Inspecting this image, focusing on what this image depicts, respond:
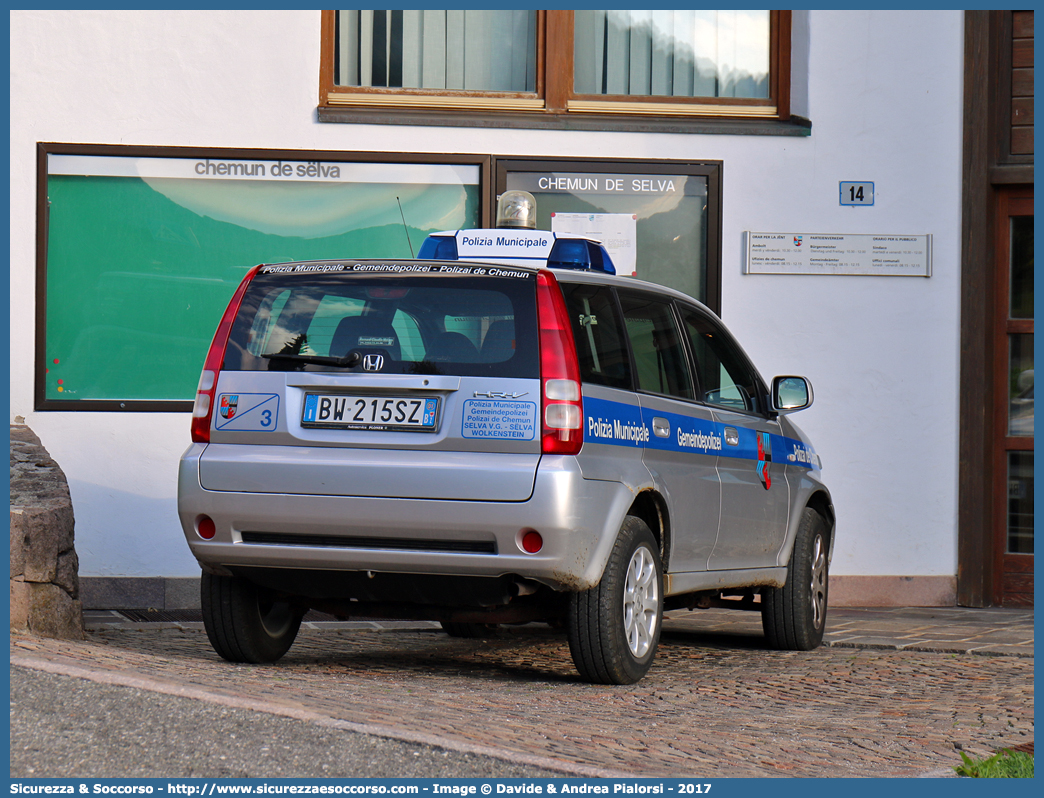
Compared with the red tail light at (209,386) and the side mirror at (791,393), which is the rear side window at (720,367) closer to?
the side mirror at (791,393)

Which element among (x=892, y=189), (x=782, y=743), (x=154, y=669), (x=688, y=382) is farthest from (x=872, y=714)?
(x=892, y=189)

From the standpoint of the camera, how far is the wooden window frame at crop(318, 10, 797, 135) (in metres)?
9.38

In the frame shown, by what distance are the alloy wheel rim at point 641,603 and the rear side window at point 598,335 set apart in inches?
29.9

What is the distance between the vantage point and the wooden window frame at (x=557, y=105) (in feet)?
30.8

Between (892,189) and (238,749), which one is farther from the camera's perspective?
(892,189)

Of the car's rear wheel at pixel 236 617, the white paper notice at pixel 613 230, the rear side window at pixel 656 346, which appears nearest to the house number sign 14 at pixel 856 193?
the white paper notice at pixel 613 230

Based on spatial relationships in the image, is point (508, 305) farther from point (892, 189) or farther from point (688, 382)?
point (892, 189)

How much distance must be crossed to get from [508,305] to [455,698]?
158 cm

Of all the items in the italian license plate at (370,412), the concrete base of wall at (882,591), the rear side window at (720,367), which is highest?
the rear side window at (720,367)

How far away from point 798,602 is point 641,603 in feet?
5.75

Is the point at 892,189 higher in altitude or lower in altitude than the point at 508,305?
higher

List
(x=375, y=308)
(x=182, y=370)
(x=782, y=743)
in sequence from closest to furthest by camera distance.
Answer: (x=782, y=743), (x=375, y=308), (x=182, y=370)

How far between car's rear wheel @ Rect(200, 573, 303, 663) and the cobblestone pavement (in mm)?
83

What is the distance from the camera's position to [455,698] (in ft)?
16.6
